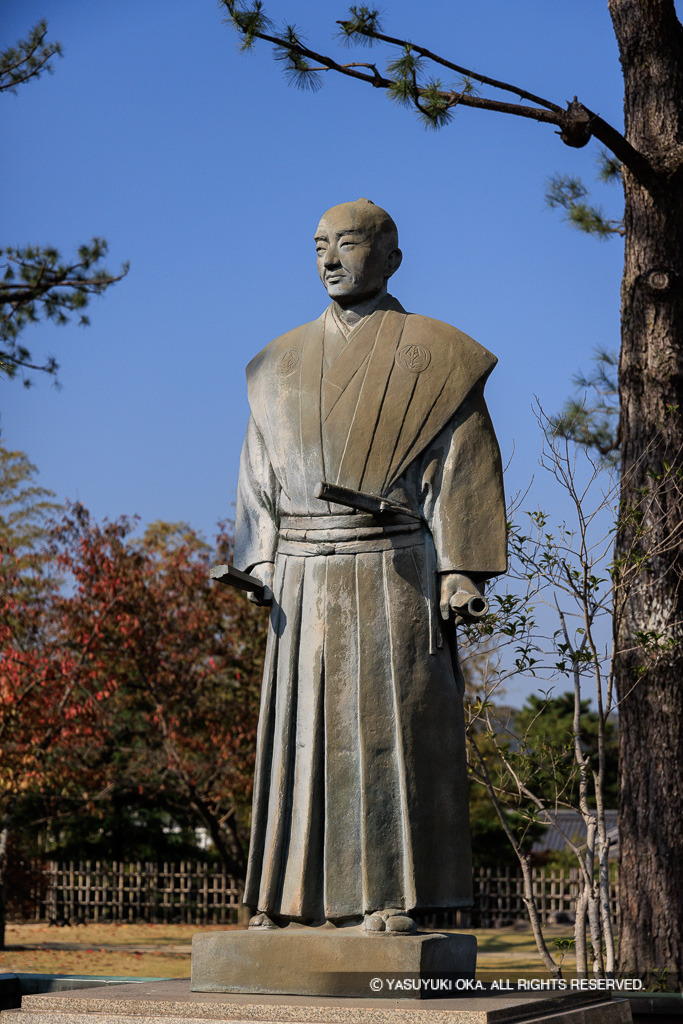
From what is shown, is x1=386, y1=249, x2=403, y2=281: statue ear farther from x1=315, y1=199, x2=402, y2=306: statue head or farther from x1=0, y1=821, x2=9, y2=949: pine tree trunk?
x1=0, y1=821, x2=9, y2=949: pine tree trunk

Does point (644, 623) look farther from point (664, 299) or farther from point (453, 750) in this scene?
point (453, 750)

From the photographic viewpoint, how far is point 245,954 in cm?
346

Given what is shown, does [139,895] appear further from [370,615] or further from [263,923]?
[370,615]

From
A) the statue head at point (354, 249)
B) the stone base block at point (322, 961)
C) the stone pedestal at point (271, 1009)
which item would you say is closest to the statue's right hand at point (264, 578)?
the statue head at point (354, 249)

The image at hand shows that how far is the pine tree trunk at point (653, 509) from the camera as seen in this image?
25.7 feet

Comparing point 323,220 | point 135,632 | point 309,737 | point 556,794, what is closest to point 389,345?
point 323,220

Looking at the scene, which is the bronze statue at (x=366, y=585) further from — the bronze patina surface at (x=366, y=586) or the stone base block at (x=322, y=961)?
the stone base block at (x=322, y=961)

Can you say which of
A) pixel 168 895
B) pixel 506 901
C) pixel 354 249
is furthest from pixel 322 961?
pixel 168 895

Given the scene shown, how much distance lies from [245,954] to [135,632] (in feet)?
37.8

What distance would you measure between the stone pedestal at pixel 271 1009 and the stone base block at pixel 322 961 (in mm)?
58

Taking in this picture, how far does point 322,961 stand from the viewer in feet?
11.1

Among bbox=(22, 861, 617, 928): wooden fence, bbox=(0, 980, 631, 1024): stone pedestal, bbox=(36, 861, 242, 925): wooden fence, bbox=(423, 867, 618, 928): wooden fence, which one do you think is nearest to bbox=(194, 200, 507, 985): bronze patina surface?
bbox=(0, 980, 631, 1024): stone pedestal

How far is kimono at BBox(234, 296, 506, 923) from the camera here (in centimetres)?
359

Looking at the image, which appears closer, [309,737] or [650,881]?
[309,737]
